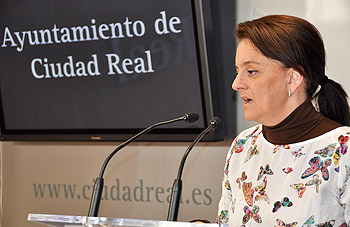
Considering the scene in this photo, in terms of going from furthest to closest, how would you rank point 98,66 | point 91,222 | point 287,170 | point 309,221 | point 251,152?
point 98,66
point 251,152
point 287,170
point 309,221
point 91,222

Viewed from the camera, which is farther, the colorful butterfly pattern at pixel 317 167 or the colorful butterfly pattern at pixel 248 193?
Result: the colorful butterfly pattern at pixel 248 193

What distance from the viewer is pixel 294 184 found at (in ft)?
5.94

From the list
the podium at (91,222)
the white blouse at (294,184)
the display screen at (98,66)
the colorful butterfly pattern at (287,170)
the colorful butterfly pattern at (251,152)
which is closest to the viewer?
the podium at (91,222)

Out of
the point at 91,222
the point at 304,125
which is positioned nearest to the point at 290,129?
the point at 304,125

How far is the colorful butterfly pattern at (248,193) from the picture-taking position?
1909mm

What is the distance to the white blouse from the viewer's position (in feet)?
5.71

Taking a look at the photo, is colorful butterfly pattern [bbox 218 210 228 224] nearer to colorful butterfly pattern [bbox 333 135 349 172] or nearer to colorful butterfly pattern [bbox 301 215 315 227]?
colorful butterfly pattern [bbox 301 215 315 227]

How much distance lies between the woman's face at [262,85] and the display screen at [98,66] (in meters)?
1.00

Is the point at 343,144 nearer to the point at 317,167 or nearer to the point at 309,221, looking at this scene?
the point at 317,167

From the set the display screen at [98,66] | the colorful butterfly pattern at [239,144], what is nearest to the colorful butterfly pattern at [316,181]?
the colorful butterfly pattern at [239,144]

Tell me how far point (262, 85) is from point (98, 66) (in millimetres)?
1553

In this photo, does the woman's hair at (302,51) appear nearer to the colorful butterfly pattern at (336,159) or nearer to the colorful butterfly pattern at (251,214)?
the colorful butterfly pattern at (336,159)

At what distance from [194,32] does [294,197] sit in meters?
1.34

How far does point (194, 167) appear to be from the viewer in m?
A: 3.13
